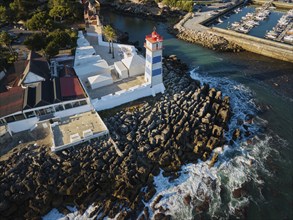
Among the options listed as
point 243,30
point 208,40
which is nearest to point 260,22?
point 243,30

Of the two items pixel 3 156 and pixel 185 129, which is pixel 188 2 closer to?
pixel 185 129

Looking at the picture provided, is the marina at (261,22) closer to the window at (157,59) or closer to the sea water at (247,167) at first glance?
the sea water at (247,167)

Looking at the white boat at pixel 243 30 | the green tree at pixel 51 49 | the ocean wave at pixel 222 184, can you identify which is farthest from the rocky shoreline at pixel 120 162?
the white boat at pixel 243 30

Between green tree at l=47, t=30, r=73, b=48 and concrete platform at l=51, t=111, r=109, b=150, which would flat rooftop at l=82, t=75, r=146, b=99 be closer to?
concrete platform at l=51, t=111, r=109, b=150

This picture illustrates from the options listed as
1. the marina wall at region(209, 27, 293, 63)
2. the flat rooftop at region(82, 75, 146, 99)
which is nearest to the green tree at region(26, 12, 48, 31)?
the flat rooftop at region(82, 75, 146, 99)

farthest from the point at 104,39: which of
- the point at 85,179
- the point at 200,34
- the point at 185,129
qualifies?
the point at 85,179
